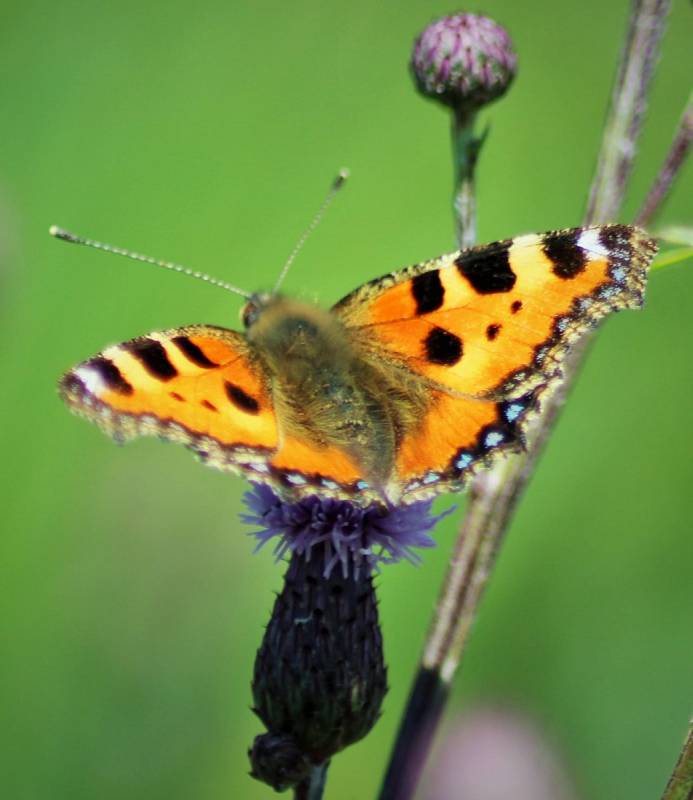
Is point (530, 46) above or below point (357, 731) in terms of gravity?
above

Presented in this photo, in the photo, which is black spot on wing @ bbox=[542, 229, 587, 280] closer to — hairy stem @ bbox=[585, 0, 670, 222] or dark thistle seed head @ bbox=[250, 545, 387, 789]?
hairy stem @ bbox=[585, 0, 670, 222]

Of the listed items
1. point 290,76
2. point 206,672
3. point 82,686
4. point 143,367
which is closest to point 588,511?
point 206,672

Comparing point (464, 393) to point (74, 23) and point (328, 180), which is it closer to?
point (328, 180)

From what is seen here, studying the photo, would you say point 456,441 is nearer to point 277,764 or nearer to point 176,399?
point 176,399

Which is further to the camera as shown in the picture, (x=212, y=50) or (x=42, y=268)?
(x=212, y=50)

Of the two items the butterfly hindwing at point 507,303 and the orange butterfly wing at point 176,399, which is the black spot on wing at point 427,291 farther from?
the orange butterfly wing at point 176,399

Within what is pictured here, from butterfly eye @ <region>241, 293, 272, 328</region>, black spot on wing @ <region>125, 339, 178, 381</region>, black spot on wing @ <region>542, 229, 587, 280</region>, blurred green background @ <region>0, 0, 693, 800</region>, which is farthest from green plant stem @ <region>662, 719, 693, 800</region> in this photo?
blurred green background @ <region>0, 0, 693, 800</region>

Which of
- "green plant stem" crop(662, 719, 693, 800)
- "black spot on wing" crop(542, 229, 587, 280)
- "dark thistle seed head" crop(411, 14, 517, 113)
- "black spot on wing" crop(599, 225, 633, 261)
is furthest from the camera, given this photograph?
"dark thistle seed head" crop(411, 14, 517, 113)

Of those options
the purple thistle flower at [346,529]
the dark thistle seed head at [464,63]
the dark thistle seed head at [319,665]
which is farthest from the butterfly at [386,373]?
the dark thistle seed head at [464,63]
